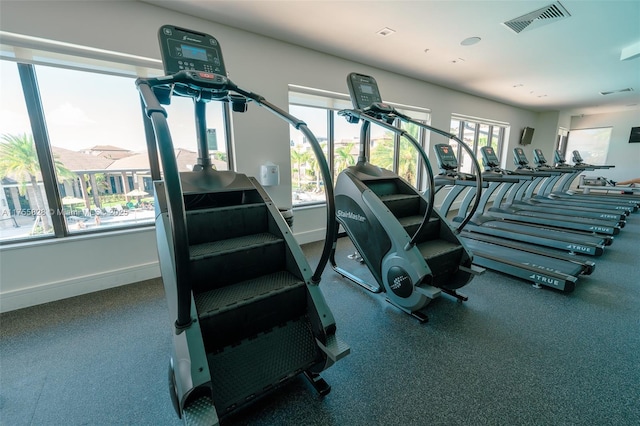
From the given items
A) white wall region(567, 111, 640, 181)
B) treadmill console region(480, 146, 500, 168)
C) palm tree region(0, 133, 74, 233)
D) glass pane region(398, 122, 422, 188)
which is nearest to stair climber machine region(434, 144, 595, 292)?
treadmill console region(480, 146, 500, 168)

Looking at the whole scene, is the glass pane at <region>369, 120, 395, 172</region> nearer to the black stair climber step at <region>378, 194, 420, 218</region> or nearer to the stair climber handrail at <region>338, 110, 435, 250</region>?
the black stair climber step at <region>378, 194, 420, 218</region>

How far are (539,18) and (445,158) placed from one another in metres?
1.68

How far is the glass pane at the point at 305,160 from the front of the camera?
392 centimetres

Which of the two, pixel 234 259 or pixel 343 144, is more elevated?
pixel 343 144

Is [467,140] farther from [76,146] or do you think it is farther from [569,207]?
[76,146]

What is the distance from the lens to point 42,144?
2.36m

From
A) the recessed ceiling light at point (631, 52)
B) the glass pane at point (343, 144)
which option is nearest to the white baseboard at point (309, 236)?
the glass pane at point (343, 144)

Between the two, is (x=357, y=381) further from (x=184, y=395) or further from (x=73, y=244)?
(x=73, y=244)

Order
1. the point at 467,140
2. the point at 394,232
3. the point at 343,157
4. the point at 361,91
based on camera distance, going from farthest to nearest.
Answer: the point at 467,140 < the point at 343,157 < the point at 361,91 < the point at 394,232

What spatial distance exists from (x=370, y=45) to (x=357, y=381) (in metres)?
3.74

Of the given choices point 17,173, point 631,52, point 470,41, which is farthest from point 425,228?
point 631,52

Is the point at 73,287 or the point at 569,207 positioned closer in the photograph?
the point at 73,287

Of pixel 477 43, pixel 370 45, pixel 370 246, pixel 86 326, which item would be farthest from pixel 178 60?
pixel 477 43

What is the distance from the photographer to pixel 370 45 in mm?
3459
